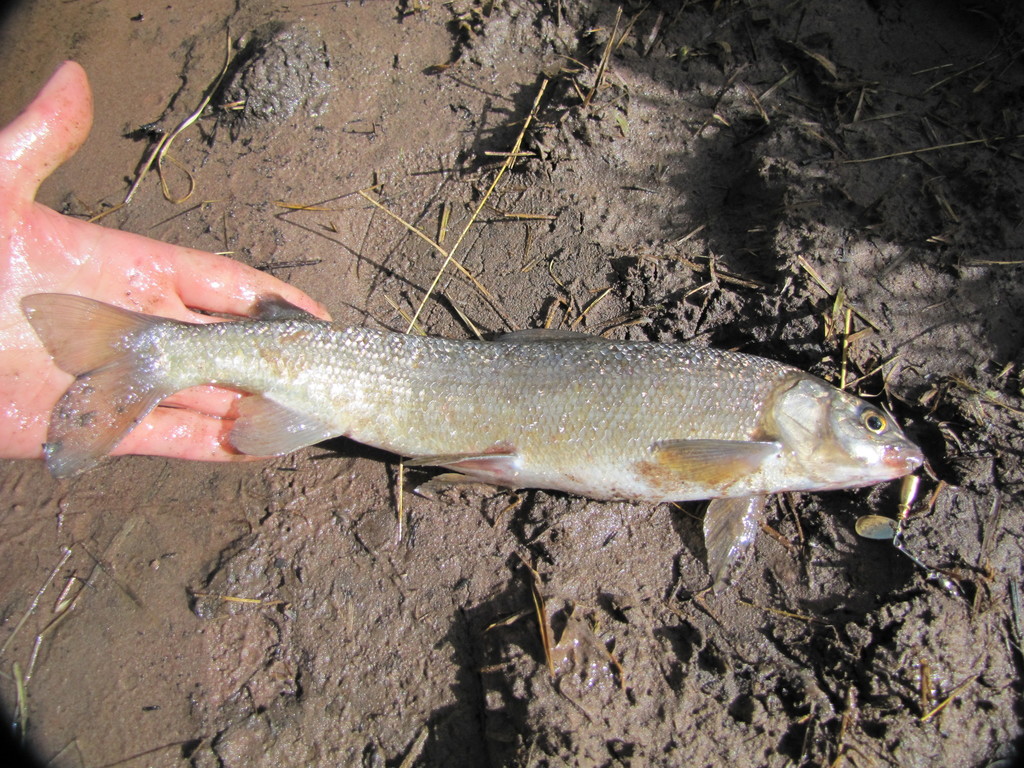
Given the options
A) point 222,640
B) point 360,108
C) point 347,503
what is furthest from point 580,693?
point 360,108

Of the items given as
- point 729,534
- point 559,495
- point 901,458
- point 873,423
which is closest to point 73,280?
point 559,495

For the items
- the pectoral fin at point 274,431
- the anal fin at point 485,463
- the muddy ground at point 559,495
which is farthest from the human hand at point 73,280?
the anal fin at point 485,463

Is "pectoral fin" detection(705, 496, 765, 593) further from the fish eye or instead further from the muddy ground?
the fish eye

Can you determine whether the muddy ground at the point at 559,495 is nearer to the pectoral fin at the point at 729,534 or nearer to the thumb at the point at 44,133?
the pectoral fin at the point at 729,534

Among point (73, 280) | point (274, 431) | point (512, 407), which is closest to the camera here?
point (512, 407)

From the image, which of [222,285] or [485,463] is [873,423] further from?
[222,285]
